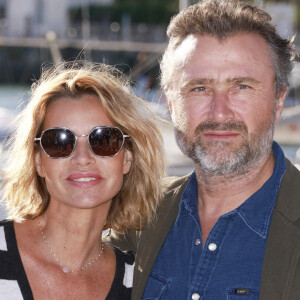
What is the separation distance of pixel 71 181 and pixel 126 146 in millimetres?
376

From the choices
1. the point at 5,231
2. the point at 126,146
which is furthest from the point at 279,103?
the point at 5,231

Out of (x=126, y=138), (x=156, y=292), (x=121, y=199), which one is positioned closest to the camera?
(x=156, y=292)

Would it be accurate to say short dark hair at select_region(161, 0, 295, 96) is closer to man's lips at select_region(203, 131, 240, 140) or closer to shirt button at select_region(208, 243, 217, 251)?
man's lips at select_region(203, 131, 240, 140)

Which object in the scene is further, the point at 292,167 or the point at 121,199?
the point at 121,199

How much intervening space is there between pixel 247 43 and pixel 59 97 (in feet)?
2.89

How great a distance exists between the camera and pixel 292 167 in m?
2.73

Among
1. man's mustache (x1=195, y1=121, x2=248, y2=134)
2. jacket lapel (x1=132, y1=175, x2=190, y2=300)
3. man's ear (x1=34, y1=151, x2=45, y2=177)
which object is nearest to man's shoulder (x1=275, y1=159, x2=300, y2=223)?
man's mustache (x1=195, y1=121, x2=248, y2=134)

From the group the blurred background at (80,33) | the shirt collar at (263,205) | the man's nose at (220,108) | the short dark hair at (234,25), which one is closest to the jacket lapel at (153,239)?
the shirt collar at (263,205)

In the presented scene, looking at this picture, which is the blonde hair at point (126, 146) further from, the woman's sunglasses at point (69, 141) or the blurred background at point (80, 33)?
the blurred background at point (80, 33)

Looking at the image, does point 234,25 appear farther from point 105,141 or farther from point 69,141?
point 69,141

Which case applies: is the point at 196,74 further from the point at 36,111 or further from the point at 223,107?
the point at 36,111

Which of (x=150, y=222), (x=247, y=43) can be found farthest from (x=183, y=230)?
(x=247, y=43)

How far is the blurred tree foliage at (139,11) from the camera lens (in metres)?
39.6

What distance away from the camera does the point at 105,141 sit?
264 cm
